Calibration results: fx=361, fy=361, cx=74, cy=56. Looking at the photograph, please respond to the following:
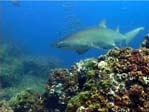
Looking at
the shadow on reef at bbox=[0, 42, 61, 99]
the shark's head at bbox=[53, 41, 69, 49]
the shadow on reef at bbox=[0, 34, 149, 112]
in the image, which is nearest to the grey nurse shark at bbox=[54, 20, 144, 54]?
the shark's head at bbox=[53, 41, 69, 49]

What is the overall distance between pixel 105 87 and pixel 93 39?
477 cm

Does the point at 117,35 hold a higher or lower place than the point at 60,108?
higher

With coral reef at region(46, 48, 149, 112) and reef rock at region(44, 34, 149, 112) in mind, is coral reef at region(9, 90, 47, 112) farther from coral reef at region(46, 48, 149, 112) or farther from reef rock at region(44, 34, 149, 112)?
coral reef at region(46, 48, 149, 112)

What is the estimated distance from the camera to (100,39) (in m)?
10.8

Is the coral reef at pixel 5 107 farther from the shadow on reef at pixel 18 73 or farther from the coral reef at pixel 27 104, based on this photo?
the shadow on reef at pixel 18 73

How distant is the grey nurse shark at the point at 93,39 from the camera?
9.89 metres

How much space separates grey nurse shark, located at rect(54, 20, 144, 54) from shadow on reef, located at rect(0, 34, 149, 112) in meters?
1.53

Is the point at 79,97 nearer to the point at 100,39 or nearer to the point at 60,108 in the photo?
the point at 60,108

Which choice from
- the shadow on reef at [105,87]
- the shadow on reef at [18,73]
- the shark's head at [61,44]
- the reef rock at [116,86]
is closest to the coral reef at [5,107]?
the shadow on reef at [105,87]

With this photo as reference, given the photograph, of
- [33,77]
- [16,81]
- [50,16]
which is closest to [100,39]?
[16,81]

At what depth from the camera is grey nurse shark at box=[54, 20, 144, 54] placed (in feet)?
32.4

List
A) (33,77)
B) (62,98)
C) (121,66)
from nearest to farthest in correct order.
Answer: (121,66), (62,98), (33,77)

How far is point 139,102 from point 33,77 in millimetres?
16749

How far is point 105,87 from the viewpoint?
5.87m
